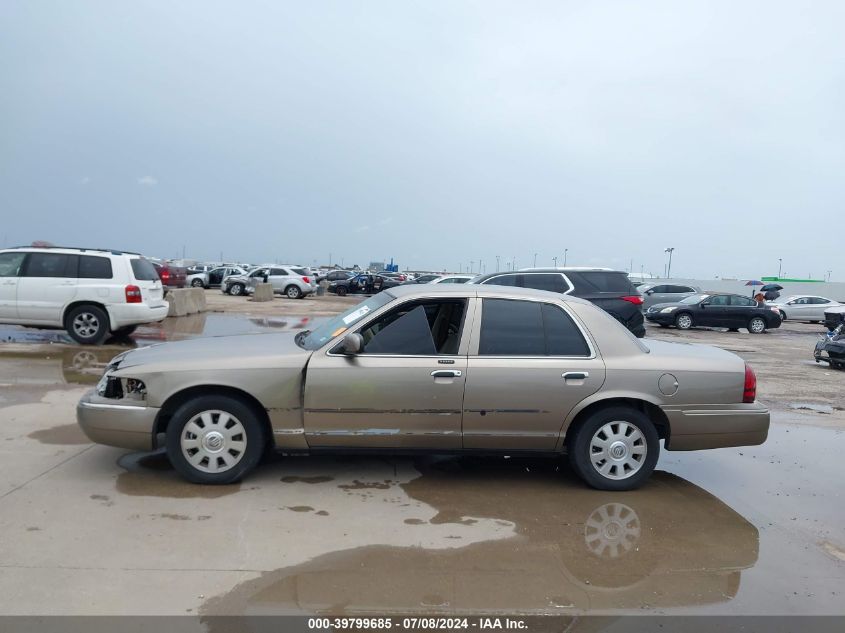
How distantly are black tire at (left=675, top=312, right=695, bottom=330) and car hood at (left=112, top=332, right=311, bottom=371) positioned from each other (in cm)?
1997

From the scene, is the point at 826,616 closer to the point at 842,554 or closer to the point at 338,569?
the point at 842,554

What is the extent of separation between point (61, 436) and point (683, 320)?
2087 cm

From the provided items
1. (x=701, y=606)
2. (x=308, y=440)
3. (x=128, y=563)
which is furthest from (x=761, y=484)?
(x=128, y=563)

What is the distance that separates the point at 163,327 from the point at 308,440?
12.3m

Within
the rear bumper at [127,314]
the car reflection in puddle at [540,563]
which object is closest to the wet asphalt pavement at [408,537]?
the car reflection in puddle at [540,563]

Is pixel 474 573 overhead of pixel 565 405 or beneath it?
beneath

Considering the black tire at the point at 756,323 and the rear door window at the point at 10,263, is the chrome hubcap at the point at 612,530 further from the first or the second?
the black tire at the point at 756,323

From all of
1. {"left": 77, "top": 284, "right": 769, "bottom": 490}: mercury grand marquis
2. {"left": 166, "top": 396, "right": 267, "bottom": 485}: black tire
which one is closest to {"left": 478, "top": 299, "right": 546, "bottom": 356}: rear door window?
{"left": 77, "top": 284, "right": 769, "bottom": 490}: mercury grand marquis

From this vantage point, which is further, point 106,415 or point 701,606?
point 106,415

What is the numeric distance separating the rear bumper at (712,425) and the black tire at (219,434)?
3143 millimetres

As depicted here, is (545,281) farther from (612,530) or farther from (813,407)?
(612,530)

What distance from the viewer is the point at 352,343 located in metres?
4.83

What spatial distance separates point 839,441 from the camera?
7250 millimetres

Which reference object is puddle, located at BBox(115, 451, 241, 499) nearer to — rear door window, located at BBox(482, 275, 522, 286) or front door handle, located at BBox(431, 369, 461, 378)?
front door handle, located at BBox(431, 369, 461, 378)
